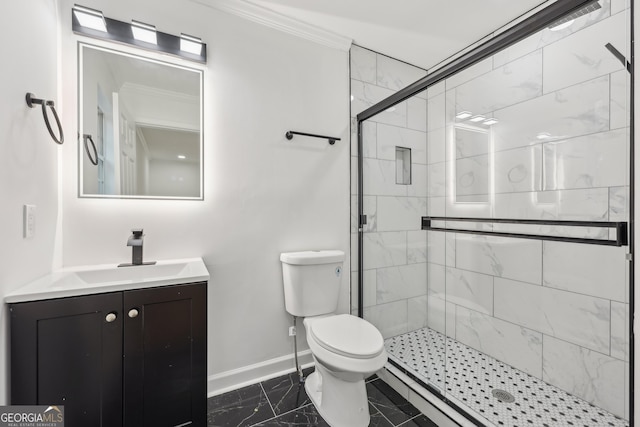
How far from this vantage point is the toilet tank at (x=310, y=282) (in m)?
1.74

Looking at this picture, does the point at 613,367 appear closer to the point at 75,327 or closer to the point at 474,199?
the point at 474,199

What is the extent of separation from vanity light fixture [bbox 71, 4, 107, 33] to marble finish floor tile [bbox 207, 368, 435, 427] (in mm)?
2134

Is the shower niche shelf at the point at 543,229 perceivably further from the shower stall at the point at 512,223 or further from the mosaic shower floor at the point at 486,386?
the mosaic shower floor at the point at 486,386

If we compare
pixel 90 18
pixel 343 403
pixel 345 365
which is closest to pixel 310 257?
pixel 345 365

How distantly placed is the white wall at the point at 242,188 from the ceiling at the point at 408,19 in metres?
0.19

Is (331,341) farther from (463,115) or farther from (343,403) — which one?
(463,115)

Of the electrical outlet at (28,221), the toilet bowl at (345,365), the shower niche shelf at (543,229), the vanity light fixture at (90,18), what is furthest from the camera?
the vanity light fixture at (90,18)

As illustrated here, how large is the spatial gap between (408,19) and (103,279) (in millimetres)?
2419

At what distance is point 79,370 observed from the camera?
0.98 meters

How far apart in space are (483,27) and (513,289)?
188cm

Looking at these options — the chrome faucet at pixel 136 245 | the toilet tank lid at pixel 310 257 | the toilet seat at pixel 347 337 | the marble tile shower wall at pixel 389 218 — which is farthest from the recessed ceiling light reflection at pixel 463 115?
the chrome faucet at pixel 136 245

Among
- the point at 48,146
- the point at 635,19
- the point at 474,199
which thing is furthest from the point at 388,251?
the point at 48,146

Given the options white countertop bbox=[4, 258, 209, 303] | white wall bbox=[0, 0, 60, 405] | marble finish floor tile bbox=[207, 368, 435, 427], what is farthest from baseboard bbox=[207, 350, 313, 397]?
white wall bbox=[0, 0, 60, 405]

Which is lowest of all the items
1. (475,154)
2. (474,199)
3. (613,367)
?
(613,367)
